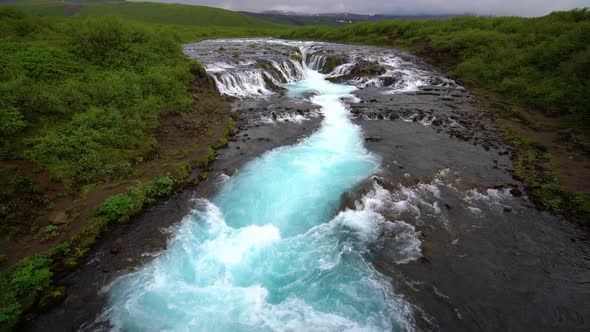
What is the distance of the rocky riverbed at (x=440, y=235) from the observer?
24.4ft

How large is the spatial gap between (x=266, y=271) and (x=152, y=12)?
573ft

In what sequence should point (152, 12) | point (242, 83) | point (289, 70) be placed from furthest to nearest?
point (152, 12) < point (289, 70) < point (242, 83)

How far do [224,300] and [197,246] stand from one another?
262 cm

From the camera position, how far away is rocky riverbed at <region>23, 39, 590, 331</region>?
24.4 ft

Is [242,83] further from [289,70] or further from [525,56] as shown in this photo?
[525,56]

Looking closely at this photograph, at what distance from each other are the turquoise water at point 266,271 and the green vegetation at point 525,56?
780 inches

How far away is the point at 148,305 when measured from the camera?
766cm

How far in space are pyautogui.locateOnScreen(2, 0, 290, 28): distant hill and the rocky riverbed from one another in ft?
463

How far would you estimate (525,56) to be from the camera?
28203mm

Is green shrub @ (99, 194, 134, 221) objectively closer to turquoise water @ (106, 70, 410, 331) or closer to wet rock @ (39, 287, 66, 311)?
turquoise water @ (106, 70, 410, 331)

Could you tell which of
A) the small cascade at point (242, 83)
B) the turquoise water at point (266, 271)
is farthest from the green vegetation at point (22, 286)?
the small cascade at point (242, 83)

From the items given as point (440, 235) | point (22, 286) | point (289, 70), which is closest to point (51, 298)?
point (22, 286)

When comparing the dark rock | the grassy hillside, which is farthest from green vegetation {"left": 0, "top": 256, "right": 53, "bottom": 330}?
the dark rock

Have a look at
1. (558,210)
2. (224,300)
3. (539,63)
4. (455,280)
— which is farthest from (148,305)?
(539,63)
